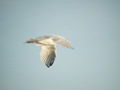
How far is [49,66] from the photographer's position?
2625mm

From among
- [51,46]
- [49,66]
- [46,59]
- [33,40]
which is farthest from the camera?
[51,46]

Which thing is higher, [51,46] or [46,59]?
[51,46]

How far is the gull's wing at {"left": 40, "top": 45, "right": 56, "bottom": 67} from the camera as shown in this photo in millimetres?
2721

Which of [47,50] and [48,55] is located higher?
[47,50]

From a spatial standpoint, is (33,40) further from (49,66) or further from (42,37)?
(49,66)

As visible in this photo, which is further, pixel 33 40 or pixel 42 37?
pixel 42 37

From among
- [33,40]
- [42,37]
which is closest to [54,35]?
[42,37]

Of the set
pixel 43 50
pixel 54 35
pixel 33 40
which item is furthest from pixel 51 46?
pixel 33 40

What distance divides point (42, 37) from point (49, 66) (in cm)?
45

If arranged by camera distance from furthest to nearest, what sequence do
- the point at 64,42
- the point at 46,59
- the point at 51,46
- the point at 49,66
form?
the point at 51,46 → the point at 46,59 → the point at 49,66 → the point at 64,42

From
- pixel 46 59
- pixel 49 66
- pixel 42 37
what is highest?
pixel 42 37

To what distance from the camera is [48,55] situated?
9.60 ft

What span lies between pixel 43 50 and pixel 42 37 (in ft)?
1.60

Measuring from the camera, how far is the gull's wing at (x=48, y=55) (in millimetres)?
2721
